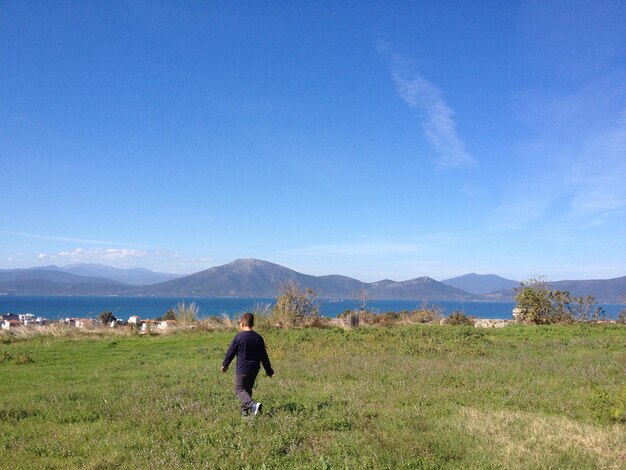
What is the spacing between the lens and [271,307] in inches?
1375

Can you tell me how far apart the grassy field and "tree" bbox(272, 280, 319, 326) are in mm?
13602

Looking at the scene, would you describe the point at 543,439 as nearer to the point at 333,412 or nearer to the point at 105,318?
the point at 333,412

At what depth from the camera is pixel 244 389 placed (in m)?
9.28

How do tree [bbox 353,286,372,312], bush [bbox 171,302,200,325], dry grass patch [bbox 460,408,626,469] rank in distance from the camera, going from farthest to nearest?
tree [bbox 353,286,372,312] → bush [bbox 171,302,200,325] → dry grass patch [bbox 460,408,626,469]

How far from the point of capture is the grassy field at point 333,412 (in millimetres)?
6957

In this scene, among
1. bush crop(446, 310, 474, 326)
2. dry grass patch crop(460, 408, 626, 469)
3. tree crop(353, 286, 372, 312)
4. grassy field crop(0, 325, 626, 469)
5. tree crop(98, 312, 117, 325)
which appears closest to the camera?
dry grass patch crop(460, 408, 626, 469)

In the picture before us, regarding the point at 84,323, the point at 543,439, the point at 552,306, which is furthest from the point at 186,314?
the point at 543,439

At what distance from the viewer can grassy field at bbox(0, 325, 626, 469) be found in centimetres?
696

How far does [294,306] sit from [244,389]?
80.4 ft

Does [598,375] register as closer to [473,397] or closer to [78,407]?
[473,397]

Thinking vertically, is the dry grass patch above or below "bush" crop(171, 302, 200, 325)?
below

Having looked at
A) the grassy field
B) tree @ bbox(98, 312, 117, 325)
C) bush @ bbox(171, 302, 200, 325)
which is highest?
bush @ bbox(171, 302, 200, 325)

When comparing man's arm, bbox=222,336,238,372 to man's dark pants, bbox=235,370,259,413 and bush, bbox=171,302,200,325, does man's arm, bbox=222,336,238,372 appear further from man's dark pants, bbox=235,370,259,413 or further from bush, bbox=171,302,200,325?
bush, bbox=171,302,200,325

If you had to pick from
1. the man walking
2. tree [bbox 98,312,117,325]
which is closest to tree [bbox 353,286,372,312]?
tree [bbox 98,312,117,325]
